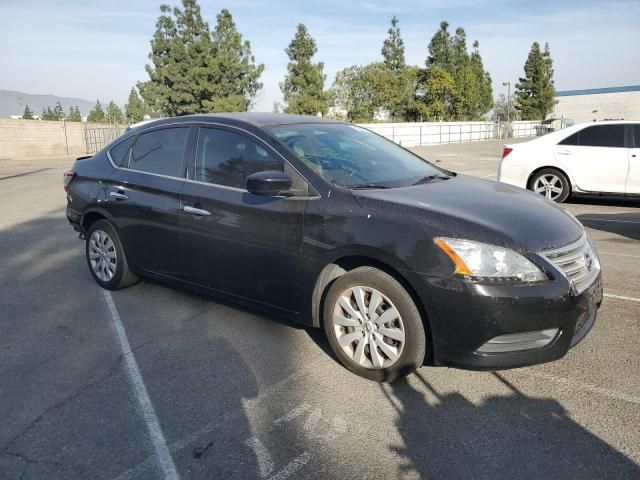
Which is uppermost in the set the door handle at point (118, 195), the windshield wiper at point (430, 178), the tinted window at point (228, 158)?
the tinted window at point (228, 158)

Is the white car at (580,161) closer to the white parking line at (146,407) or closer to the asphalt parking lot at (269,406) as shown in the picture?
the asphalt parking lot at (269,406)

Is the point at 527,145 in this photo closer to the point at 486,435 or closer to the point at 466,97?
the point at 486,435

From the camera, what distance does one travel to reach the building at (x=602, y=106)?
76625mm

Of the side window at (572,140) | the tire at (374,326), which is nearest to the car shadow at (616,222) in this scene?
the side window at (572,140)

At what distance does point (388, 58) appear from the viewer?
5919 cm

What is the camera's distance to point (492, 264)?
3131 mm

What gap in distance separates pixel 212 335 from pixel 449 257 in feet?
6.70

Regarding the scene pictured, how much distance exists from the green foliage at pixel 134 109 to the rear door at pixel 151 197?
165 feet

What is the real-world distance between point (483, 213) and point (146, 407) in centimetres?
231

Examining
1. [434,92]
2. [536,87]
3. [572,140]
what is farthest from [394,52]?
[572,140]

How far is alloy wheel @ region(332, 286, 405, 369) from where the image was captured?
11.2 ft

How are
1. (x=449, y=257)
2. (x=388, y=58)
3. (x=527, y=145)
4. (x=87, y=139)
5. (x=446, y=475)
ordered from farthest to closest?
(x=388, y=58) < (x=87, y=139) < (x=527, y=145) < (x=449, y=257) < (x=446, y=475)

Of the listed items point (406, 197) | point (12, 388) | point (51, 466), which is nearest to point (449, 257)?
point (406, 197)

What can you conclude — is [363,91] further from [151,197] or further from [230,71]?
[151,197]
